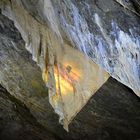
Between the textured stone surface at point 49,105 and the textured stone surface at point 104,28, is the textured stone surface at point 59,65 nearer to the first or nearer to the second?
the textured stone surface at point 104,28

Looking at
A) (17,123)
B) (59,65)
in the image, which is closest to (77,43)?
(59,65)

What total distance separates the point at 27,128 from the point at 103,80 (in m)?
3.42

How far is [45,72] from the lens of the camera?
16.1 feet

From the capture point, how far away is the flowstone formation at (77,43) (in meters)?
3.24

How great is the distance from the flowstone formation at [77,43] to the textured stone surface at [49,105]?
55 centimetres

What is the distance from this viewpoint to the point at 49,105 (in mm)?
6828

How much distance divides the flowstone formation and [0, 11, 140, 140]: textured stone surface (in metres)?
0.55

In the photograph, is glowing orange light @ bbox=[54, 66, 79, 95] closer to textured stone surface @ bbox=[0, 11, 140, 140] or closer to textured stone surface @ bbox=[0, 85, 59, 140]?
textured stone surface @ bbox=[0, 11, 140, 140]

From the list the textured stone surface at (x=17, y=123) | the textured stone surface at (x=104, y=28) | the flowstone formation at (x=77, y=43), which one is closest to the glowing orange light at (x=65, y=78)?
the flowstone formation at (x=77, y=43)

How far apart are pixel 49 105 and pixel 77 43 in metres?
2.49

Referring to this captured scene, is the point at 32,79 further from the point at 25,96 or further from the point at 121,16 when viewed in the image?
the point at 121,16

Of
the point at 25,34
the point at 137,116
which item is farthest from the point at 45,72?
the point at 137,116

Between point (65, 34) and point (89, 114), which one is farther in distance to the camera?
point (89, 114)

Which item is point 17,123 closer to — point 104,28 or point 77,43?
point 77,43
